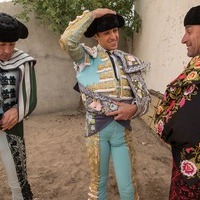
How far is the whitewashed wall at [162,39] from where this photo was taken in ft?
14.1

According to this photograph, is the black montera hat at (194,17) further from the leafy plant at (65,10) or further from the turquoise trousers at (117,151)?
the leafy plant at (65,10)

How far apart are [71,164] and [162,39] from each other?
261 cm

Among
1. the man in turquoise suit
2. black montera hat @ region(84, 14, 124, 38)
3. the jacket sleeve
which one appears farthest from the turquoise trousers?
black montera hat @ region(84, 14, 124, 38)

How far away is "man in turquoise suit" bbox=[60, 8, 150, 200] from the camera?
227 centimetres

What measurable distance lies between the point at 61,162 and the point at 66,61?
3.01 meters

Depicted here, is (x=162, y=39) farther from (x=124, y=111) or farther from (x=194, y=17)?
(x=194, y=17)

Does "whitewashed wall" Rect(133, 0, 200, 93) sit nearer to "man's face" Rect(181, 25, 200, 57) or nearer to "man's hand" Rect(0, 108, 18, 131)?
"man's face" Rect(181, 25, 200, 57)

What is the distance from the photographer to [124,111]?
2.26m

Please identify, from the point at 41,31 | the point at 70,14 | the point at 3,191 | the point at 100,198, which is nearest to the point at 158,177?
the point at 100,198

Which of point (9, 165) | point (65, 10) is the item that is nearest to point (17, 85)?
point (9, 165)

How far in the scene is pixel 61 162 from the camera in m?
4.16

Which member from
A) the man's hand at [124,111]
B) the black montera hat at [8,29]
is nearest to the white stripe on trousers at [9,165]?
the black montera hat at [8,29]

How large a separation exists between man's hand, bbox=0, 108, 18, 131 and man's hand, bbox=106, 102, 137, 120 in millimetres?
740

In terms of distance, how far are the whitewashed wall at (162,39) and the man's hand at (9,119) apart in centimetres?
263
